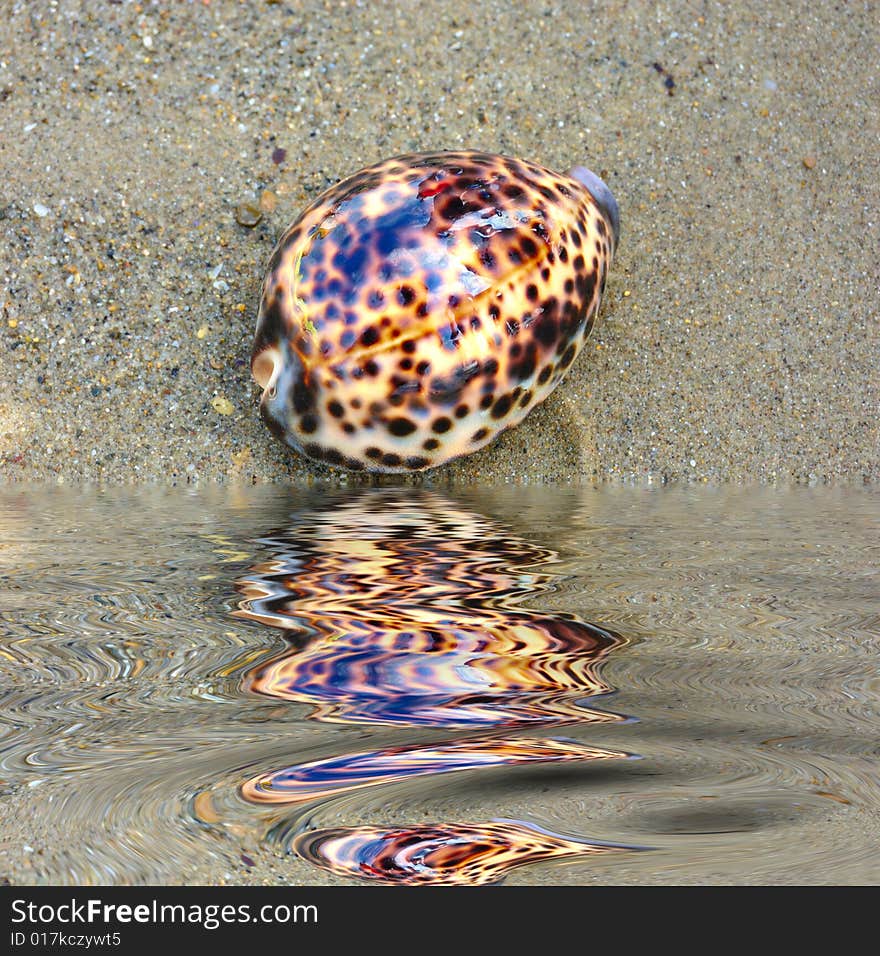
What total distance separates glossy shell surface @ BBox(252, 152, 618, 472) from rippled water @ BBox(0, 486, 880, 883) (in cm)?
65

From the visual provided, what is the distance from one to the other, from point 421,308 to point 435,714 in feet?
4.24

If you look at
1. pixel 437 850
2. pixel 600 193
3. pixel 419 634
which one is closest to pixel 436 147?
pixel 600 193

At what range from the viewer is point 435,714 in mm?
701

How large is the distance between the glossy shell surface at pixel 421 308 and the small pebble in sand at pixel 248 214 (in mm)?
326

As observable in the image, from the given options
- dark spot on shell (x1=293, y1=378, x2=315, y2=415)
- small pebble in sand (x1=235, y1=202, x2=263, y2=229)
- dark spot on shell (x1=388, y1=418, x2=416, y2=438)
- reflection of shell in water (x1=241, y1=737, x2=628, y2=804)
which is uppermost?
small pebble in sand (x1=235, y1=202, x2=263, y2=229)

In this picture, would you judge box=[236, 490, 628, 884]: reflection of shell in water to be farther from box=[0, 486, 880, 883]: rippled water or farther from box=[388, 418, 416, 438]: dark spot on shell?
box=[388, 418, 416, 438]: dark spot on shell

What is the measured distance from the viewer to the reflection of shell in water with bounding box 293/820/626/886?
497 millimetres

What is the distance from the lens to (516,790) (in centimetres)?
59

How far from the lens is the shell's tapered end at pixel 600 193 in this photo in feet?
7.23

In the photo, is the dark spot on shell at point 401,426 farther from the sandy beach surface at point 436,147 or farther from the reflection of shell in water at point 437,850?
the reflection of shell in water at point 437,850

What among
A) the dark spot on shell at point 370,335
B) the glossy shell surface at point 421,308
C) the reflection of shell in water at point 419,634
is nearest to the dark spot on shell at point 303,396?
the glossy shell surface at point 421,308

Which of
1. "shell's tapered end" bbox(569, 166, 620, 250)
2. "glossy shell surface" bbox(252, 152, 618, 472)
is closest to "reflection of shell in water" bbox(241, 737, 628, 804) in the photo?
"glossy shell surface" bbox(252, 152, 618, 472)

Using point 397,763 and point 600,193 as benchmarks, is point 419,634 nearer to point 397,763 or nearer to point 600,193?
point 397,763

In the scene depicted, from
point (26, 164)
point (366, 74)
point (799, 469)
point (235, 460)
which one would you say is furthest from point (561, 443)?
point (26, 164)
